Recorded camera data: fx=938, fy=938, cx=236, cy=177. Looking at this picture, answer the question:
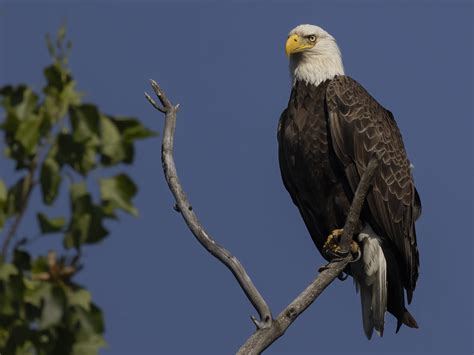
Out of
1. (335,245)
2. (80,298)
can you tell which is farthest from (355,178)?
(80,298)

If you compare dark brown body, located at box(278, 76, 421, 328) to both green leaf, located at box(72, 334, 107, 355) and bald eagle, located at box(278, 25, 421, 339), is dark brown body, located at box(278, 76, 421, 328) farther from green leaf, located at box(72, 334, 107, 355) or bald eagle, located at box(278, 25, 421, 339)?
green leaf, located at box(72, 334, 107, 355)

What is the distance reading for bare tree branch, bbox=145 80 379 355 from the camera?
16.3 feet

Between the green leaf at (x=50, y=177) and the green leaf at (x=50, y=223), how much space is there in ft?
0.20

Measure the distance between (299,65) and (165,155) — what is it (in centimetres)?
228

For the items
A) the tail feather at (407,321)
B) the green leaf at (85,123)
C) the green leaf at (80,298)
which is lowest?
the tail feather at (407,321)

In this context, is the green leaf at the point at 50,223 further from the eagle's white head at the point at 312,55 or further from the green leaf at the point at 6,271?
the eagle's white head at the point at 312,55

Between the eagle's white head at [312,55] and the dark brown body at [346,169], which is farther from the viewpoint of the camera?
the eagle's white head at [312,55]

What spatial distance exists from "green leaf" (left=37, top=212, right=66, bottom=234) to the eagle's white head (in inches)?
207

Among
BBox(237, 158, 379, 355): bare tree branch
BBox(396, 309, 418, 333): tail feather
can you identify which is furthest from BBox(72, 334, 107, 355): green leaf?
BBox(396, 309, 418, 333): tail feather

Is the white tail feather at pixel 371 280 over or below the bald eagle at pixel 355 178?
below

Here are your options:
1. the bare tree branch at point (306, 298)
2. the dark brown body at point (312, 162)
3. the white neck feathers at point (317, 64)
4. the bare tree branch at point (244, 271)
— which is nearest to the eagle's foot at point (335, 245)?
the dark brown body at point (312, 162)

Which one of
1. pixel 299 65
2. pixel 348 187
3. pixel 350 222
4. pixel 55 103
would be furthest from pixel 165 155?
pixel 55 103

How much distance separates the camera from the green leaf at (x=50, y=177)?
7.01 ft

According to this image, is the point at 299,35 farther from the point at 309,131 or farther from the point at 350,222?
the point at 350,222
